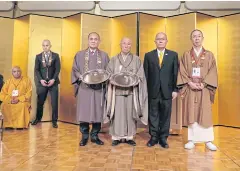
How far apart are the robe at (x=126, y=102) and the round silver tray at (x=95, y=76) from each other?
0.30 ft

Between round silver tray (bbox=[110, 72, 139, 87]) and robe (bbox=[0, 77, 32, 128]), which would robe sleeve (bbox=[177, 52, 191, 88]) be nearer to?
round silver tray (bbox=[110, 72, 139, 87])

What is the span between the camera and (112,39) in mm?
4699

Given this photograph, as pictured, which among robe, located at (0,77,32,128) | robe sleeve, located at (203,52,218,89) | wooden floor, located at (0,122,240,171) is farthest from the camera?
robe, located at (0,77,32,128)

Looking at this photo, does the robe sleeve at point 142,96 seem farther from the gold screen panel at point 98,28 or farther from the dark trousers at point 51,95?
the dark trousers at point 51,95

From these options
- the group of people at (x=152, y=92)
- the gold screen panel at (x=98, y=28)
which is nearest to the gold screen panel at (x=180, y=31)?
the gold screen panel at (x=98, y=28)

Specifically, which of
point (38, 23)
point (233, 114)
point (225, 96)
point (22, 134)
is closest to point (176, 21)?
point (225, 96)

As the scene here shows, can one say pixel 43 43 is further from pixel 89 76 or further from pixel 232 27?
pixel 232 27

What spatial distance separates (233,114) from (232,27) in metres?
1.51

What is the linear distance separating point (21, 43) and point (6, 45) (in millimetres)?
284

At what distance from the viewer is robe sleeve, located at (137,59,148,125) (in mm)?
2836

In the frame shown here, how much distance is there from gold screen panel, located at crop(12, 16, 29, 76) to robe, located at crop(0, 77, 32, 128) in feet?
2.43

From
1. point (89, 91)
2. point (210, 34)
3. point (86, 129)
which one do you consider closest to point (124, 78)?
point (89, 91)

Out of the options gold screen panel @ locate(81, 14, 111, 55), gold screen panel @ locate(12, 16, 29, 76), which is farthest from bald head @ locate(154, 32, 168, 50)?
Answer: gold screen panel @ locate(12, 16, 29, 76)

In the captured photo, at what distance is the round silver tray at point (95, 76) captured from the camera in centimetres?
279
